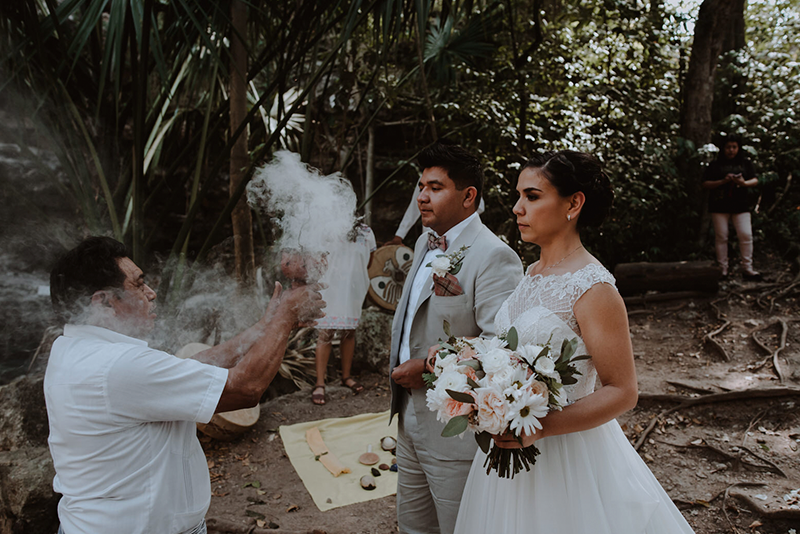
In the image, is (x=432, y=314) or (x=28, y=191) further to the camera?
(x=28, y=191)

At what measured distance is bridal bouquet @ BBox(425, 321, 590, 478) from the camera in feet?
4.66

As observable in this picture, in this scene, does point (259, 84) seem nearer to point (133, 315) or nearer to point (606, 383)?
point (133, 315)

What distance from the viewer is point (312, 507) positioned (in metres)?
3.60

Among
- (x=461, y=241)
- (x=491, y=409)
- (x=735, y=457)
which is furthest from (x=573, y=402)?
(x=735, y=457)

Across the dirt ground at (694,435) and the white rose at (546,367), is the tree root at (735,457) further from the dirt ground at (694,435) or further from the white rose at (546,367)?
the white rose at (546,367)

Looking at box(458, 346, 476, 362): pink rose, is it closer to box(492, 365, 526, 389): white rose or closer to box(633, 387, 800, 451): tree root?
box(492, 365, 526, 389): white rose

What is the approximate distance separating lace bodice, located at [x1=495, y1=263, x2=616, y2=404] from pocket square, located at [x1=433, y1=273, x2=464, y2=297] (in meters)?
0.39

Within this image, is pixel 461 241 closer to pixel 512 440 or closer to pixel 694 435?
pixel 512 440

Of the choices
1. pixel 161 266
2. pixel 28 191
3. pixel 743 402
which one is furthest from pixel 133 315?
pixel 28 191

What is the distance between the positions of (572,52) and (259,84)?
5.13 metres

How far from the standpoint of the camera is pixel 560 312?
5.50 feet

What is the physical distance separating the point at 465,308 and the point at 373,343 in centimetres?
409

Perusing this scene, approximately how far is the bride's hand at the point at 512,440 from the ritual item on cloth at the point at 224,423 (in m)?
3.23

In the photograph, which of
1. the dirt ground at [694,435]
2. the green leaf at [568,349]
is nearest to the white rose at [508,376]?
the green leaf at [568,349]
